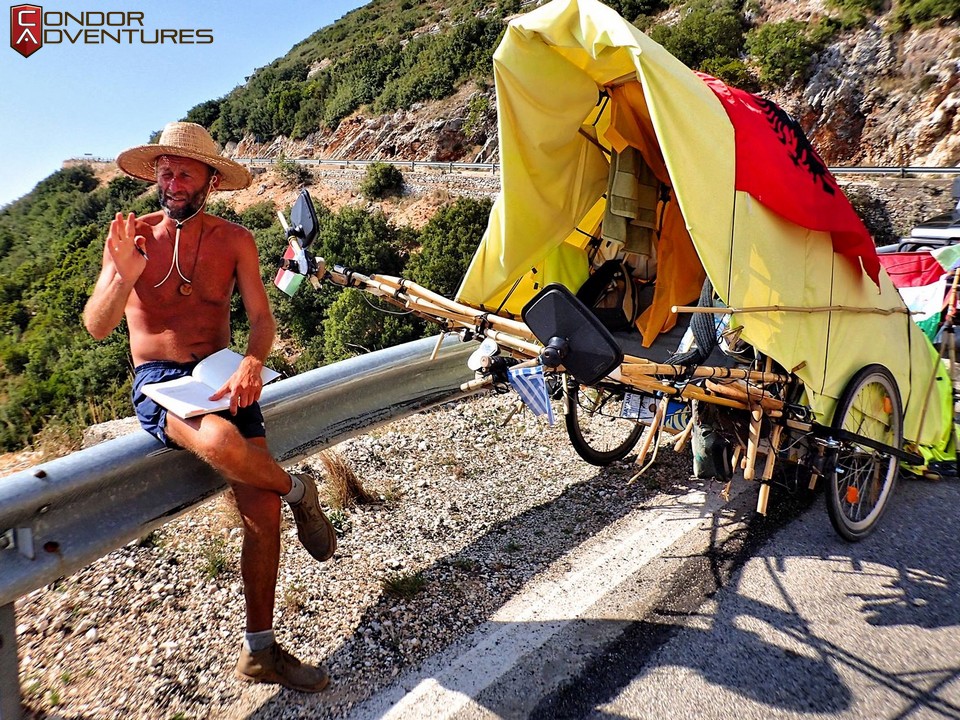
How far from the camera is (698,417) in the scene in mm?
3344

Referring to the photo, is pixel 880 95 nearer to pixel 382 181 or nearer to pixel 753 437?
pixel 382 181

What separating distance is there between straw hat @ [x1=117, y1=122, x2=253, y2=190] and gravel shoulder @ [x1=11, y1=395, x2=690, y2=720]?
5.17 feet

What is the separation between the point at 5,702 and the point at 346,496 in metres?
1.66

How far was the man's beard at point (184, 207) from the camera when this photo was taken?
2836mm

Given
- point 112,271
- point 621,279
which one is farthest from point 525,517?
point 112,271

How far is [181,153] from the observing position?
2781 mm

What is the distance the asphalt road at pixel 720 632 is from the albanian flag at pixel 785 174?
5.06 ft

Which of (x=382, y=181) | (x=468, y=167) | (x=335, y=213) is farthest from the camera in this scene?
(x=335, y=213)

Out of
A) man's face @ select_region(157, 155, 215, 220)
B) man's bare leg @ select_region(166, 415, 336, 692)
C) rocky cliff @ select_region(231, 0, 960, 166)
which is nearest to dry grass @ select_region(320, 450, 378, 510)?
man's bare leg @ select_region(166, 415, 336, 692)

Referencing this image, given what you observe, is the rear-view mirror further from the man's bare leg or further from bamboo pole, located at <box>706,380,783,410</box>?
bamboo pole, located at <box>706,380,783,410</box>

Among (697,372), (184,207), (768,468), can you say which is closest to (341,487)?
(184,207)

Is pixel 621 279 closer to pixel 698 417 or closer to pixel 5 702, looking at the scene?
pixel 698 417

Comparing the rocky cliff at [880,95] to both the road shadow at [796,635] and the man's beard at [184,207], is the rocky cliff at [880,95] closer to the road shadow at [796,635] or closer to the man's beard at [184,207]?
the road shadow at [796,635]

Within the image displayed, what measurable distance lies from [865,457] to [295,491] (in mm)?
3070
